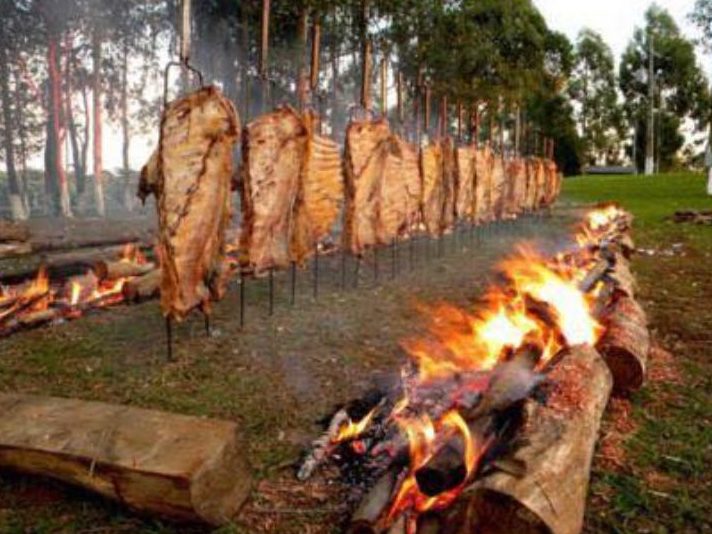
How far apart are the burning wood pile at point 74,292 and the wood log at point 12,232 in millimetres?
4603

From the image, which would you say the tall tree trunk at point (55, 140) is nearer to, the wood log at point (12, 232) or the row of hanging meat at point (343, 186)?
the wood log at point (12, 232)

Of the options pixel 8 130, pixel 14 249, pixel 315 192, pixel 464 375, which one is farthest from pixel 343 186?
pixel 8 130

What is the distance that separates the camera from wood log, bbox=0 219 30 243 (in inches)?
505

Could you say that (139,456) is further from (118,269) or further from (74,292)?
(118,269)

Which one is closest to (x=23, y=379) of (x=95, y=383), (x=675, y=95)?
(x=95, y=383)

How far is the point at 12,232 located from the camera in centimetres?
1298

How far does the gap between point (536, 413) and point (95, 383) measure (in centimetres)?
358

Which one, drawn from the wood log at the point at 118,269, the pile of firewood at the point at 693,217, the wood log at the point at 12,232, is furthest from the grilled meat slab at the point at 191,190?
the pile of firewood at the point at 693,217

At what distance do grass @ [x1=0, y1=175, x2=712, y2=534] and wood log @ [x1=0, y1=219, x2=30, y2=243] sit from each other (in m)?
6.34

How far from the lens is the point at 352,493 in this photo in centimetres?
351

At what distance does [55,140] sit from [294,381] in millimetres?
28708

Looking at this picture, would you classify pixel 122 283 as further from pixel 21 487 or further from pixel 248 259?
pixel 21 487

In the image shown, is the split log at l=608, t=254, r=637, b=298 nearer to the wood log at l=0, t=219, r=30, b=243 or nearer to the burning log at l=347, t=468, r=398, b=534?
the burning log at l=347, t=468, r=398, b=534

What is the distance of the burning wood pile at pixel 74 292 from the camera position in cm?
704
